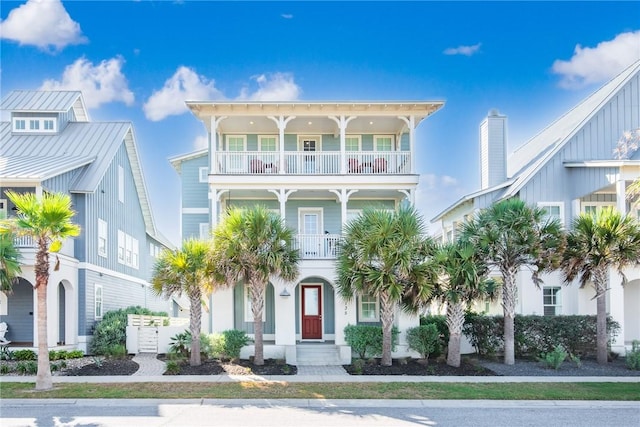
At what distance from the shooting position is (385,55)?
75.6 feet

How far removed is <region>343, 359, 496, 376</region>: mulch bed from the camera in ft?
60.9

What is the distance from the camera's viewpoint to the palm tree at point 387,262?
19.1m

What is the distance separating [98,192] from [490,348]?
1653 centimetres

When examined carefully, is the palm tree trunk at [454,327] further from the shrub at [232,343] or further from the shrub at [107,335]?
the shrub at [107,335]

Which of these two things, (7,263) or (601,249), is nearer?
(7,263)

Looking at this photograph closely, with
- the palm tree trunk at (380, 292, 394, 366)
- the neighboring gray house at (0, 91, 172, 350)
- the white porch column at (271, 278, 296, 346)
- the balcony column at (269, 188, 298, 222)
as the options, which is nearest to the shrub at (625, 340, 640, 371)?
the palm tree trunk at (380, 292, 394, 366)

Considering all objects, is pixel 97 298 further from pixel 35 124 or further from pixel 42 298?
pixel 42 298

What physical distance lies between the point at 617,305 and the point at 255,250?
43.6ft

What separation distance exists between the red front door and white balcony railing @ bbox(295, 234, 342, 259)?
63.4 inches

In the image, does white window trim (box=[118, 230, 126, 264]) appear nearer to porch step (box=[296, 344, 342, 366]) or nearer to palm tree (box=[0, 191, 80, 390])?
porch step (box=[296, 344, 342, 366])

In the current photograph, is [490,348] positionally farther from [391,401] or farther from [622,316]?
[391,401]

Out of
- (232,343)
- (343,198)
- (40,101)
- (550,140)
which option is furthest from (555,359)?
(40,101)

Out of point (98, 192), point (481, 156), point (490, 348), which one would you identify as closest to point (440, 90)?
point (481, 156)

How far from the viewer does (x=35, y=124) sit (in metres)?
27.9
